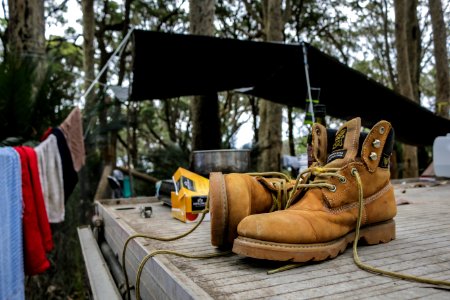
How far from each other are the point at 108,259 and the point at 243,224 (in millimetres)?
1513

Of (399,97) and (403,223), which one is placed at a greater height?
(399,97)

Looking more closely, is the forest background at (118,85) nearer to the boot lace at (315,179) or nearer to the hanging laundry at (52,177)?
the hanging laundry at (52,177)

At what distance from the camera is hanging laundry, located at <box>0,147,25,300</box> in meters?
2.12

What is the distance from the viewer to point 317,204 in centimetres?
104

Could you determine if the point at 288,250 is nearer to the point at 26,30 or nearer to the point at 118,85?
the point at 26,30

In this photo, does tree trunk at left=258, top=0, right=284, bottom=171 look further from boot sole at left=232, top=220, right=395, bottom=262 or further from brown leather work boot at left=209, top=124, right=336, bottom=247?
boot sole at left=232, top=220, right=395, bottom=262

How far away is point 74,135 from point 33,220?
1012mm

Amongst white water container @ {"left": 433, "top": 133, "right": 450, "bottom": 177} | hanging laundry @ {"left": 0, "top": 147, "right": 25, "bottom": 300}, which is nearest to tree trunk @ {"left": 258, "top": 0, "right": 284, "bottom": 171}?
white water container @ {"left": 433, "top": 133, "right": 450, "bottom": 177}

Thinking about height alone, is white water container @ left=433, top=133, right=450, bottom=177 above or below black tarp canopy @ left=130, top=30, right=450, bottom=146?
below

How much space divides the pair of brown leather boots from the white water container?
8.91ft

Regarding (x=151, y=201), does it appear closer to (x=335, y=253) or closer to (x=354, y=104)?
(x=335, y=253)

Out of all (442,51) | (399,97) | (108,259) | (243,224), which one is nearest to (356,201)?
(243,224)

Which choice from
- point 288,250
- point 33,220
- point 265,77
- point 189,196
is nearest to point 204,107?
point 265,77

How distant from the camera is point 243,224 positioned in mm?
925
